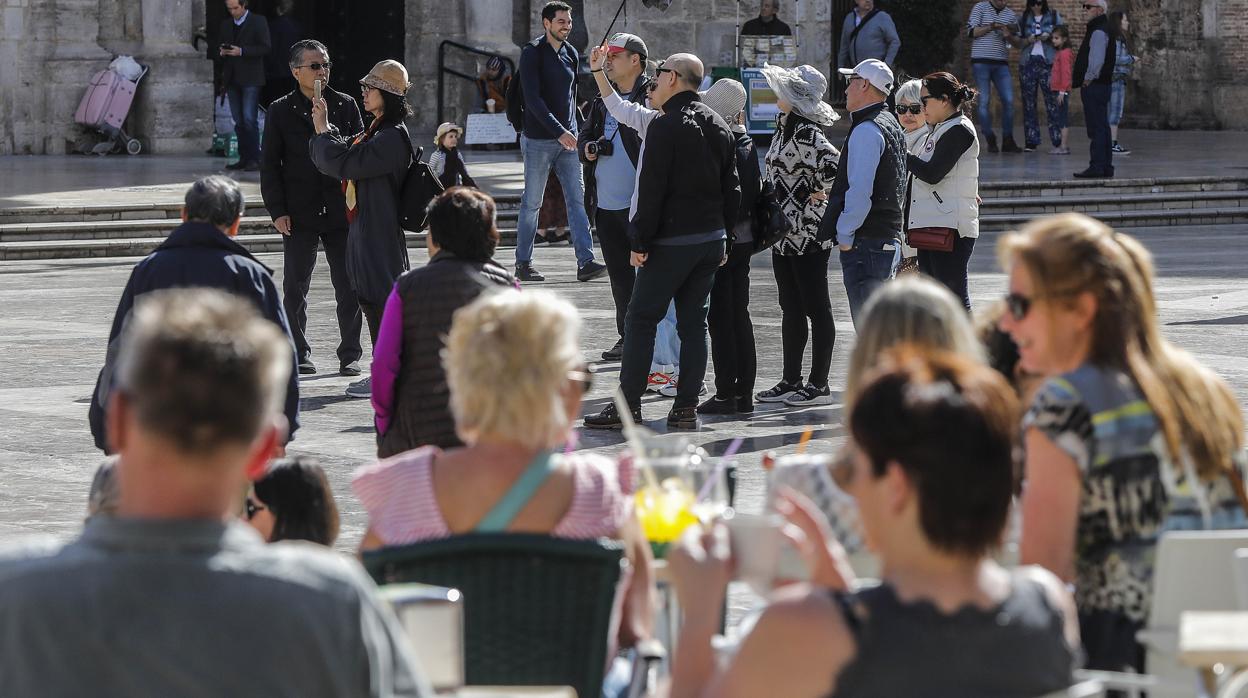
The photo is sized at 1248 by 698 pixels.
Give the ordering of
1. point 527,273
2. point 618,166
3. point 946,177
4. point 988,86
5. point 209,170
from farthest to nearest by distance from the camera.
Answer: point 988,86 < point 209,170 < point 527,273 < point 618,166 < point 946,177

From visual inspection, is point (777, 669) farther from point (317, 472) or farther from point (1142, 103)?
point (1142, 103)

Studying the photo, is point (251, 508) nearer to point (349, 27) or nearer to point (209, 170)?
point (209, 170)

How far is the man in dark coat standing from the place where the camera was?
261 inches

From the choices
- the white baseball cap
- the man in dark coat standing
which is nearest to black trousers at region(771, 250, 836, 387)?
the white baseball cap

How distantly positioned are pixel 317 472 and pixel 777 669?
219 cm

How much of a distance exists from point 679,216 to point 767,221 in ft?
3.07

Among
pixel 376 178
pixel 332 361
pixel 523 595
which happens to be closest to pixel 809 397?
pixel 376 178

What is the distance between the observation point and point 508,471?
12.8 ft

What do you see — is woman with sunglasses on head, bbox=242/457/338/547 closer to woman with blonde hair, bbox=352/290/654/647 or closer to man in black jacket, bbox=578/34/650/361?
woman with blonde hair, bbox=352/290/654/647

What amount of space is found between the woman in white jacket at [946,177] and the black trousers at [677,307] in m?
1.37

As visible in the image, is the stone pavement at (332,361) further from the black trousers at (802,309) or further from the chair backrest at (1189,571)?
the chair backrest at (1189,571)

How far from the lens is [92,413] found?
6664 mm

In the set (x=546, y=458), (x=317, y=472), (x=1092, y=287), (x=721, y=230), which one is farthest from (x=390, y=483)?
(x=721, y=230)

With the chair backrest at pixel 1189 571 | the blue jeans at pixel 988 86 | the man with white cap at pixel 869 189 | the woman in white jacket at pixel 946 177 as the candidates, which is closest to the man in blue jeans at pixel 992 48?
the blue jeans at pixel 988 86
